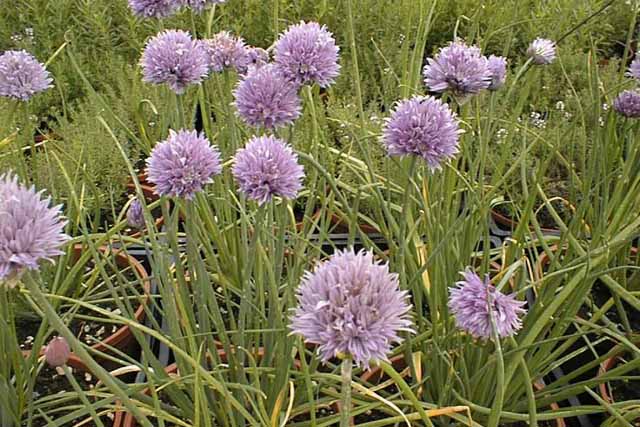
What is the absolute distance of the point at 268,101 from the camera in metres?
0.89

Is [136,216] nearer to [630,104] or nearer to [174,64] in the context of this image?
[174,64]

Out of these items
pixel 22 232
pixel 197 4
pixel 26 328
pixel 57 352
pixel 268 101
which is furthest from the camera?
pixel 26 328

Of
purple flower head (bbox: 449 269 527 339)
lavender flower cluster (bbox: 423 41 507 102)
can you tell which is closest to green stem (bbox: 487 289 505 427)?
purple flower head (bbox: 449 269 527 339)

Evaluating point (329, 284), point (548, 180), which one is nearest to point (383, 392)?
point (329, 284)

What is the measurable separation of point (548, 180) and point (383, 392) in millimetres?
950

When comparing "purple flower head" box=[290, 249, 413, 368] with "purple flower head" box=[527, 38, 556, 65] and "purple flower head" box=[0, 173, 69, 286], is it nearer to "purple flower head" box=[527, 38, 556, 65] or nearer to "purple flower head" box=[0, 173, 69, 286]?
"purple flower head" box=[0, 173, 69, 286]

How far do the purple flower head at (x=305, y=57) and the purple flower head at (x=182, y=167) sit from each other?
174 millimetres

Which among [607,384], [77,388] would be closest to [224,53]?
[77,388]

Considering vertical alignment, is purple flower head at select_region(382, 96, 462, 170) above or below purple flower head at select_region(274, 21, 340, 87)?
below

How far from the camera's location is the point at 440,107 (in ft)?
2.86

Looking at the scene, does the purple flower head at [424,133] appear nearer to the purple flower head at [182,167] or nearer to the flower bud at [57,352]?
the purple flower head at [182,167]

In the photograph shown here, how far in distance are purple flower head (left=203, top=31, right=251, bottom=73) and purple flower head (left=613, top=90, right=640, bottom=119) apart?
669 mm

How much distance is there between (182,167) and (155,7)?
1.20 ft

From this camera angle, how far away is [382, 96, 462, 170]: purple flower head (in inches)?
33.3
